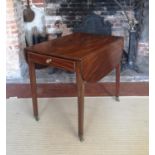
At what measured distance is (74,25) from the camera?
3199mm

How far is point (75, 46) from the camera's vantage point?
1969 mm

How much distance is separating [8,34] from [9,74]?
48 cm

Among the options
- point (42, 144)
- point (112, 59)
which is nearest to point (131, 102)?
point (112, 59)

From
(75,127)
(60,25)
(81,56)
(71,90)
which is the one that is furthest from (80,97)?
(60,25)

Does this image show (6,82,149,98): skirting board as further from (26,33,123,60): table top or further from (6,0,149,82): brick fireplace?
(26,33,123,60): table top

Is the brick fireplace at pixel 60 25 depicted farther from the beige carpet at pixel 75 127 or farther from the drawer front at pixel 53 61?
the drawer front at pixel 53 61

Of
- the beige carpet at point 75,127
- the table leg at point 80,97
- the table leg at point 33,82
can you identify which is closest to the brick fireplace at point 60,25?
the beige carpet at point 75,127

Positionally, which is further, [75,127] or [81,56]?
[75,127]

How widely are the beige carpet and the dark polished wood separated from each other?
0.43 feet

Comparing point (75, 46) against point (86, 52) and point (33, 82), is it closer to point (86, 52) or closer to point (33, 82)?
point (86, 52)

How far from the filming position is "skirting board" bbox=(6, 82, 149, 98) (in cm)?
266

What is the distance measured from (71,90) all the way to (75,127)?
29.4 inches
